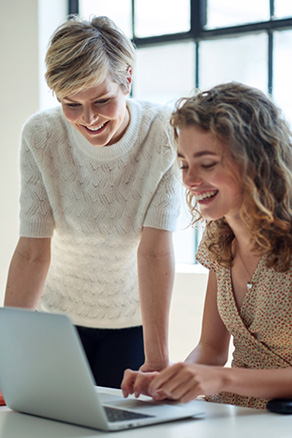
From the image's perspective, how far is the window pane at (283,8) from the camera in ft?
10.2

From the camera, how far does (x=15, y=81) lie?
362 cm

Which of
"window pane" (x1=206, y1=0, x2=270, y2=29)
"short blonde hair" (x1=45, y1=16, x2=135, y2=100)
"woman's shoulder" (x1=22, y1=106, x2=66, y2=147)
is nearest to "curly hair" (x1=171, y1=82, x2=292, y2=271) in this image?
"short blonde hair" (x1=45, y1=16, x2=135, y2=100)

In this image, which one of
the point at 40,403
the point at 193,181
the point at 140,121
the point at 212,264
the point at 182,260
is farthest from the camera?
the point at 182,260

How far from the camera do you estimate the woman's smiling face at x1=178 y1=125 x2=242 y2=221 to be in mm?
1399

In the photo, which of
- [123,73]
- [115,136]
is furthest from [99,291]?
[123,73]

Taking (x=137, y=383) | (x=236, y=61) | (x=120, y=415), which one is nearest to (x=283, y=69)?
(x=236, y=61)

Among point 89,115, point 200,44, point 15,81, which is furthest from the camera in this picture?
point 15,81

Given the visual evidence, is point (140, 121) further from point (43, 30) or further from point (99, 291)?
point (43, 30)

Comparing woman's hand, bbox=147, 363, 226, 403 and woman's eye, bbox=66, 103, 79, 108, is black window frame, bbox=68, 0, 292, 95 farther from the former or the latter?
woman's hand, bbox=147, 363, 226, 403

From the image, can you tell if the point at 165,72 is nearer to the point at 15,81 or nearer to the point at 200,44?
the point at 200,44

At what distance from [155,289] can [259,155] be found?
55 centimetres

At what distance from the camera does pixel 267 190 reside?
4.61 ft

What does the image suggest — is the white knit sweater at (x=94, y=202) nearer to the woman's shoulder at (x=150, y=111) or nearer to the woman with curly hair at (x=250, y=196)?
the woman's shoulder at (x=150, y=111)

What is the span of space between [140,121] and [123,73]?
0.16 metres
